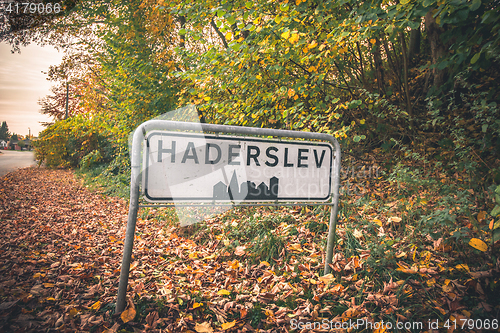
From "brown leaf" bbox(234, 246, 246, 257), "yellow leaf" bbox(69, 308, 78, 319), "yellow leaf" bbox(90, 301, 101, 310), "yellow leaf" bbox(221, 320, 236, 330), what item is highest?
"brown leaf" bbox(234, 246, 246, 257)

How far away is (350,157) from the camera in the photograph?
193 inches

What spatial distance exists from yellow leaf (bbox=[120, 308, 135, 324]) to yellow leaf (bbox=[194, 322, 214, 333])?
51 centimetres

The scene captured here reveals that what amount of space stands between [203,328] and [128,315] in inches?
23.8

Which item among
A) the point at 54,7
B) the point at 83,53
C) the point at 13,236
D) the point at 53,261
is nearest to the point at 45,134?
the point at 83,53

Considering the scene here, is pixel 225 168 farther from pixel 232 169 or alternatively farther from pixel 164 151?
pixel 164 151

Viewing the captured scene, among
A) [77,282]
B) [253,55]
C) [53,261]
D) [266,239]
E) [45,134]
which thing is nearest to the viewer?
[77,282]

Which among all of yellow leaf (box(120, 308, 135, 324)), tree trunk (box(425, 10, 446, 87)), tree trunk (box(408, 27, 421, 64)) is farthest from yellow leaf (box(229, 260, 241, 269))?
tree trunk (box(408, 27, 421, 64))

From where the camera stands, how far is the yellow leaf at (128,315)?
2014 mm

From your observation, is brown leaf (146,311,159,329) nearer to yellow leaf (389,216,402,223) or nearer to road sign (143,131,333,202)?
road sign (143,131,333,202)

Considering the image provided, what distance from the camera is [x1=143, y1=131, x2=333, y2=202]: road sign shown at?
1.87 metres

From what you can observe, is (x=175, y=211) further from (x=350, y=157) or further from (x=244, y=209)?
(x=350, y=157)

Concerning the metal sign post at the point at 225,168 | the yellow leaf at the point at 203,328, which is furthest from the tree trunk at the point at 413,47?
the yellow leaf at the point at 203,328

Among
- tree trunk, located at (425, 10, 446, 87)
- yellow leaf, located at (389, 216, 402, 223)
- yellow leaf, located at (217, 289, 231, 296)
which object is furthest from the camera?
tree trunk, located at (425, 10, 446, 87)

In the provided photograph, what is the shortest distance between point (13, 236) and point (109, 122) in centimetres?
456
